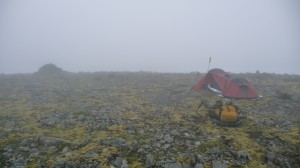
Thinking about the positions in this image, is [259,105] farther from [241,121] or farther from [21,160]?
[21,160]

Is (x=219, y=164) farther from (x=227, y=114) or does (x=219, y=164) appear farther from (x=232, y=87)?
(x=232, y=87)

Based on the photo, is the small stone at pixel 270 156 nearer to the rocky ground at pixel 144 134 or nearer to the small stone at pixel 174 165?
the rocky ground at pixel 144 134

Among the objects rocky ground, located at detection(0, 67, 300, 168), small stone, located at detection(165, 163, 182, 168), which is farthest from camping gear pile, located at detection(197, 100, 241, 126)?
small stone, located at detection(165, 163, 182, 168)

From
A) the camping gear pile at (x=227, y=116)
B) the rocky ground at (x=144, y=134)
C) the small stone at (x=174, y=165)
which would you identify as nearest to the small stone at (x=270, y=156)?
the rocky ground at (x=144, y=134)

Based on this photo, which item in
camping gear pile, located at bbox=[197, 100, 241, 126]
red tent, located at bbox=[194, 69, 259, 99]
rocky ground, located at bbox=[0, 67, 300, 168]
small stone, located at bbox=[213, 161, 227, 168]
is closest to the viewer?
small stone, located at bbox=[213, 161, 227, 168]

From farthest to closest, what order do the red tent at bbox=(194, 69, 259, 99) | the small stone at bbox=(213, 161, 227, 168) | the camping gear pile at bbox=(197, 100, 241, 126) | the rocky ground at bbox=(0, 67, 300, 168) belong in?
the red tent at bbox=(194, 69, 259, 99) → the camping gear pile at bbox=(197, 100, 241, 126) → the rocky ground at bbox=(0, 67, 300, 168) → the small stone at bbox=(213, 161, 227, 168)

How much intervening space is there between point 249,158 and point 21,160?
728 centimetres

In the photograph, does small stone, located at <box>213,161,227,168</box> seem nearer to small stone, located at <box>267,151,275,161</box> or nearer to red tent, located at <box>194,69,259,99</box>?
small stone, located at <box>267,151,275,161</box>

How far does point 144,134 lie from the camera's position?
34.0ft

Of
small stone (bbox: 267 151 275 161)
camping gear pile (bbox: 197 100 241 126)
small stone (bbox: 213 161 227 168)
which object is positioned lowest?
small stone (bbox: 213 161 227 168)

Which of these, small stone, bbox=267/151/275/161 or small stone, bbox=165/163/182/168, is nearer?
small stone, bbox=165/163/182/168

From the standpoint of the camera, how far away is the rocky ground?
317 inches

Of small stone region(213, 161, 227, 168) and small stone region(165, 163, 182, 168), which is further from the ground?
small stone region(213, 161, 227, 168)

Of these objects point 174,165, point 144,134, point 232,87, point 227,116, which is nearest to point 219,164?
point 174,165
